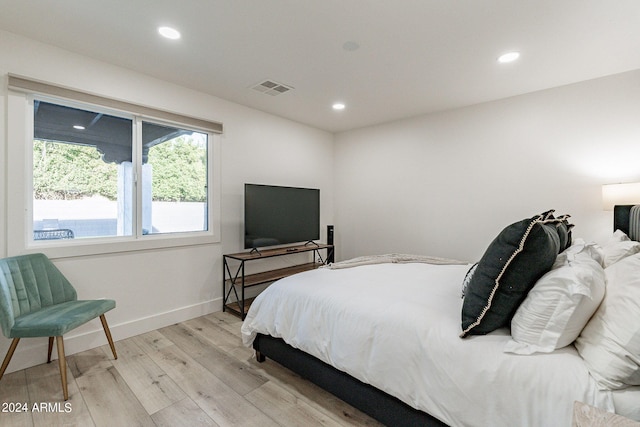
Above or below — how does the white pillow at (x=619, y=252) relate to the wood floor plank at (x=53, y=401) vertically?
above

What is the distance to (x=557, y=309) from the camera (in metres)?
1.16

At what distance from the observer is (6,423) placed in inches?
66.9

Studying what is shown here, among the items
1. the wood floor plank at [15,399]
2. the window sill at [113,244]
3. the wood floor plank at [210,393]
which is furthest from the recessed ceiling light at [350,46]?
the wood floor plank at [15,399]

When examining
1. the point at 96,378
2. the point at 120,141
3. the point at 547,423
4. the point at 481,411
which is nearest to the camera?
the point at 547,423

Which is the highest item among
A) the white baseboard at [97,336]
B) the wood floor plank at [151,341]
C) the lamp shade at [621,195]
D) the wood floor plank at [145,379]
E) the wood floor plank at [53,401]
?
the lamp shade at [621,195]

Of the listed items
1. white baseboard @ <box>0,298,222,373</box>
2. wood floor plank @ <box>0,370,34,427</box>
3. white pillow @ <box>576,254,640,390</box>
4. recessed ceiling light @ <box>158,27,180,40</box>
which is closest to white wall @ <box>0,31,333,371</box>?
white baseboard @ <box>0,298,222,373</box>

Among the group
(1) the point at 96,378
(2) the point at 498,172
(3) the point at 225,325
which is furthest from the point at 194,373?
(2) the point at 498,172

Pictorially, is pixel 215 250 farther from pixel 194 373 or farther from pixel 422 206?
pixel 422 206

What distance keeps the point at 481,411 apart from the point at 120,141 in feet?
11.4

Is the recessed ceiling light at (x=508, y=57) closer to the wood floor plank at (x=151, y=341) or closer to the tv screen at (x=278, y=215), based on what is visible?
the tv screen at (x=278, y=215)

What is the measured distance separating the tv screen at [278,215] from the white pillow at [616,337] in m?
3.05

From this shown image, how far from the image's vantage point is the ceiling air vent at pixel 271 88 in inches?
122

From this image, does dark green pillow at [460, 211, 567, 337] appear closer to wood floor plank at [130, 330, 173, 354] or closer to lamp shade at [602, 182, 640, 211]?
lamp shade at [602, 182, 640, 211]

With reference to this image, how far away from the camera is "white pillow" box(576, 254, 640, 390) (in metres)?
1.00
